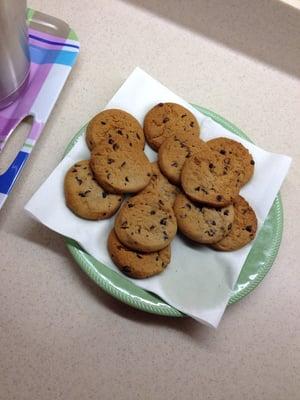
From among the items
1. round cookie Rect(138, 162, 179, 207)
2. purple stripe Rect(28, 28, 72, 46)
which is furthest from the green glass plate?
purple stripe Rect(28, 28, 72, 46)

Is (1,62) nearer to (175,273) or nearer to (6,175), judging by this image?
(6,175)

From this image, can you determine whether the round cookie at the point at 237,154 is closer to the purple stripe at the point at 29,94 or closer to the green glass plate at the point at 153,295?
the green glass plate at the point at 153,295

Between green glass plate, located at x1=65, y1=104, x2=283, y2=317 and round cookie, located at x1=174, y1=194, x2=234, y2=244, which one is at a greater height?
round cookie, located at x1=174, y1=194, x2=234, y2=244

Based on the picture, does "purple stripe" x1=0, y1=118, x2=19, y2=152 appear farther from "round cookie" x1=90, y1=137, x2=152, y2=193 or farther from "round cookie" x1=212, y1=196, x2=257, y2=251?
"round cookie" x1=212, y1=196, x2=257, y2=251

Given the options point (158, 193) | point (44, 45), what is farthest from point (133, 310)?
point (44, 45)

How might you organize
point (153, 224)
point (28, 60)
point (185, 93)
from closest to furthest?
point (153, 224), point (28, 60), point (185, 93)

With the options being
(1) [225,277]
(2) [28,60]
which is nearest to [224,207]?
(1) [225,277]
